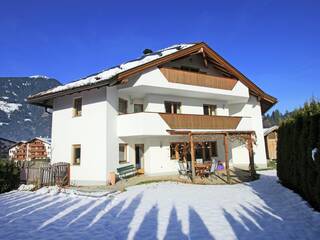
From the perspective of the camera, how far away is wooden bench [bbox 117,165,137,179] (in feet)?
56.2

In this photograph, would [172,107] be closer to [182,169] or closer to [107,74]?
[182,169]

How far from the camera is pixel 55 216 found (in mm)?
8836

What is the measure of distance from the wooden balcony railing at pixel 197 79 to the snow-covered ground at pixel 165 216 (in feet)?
30.0

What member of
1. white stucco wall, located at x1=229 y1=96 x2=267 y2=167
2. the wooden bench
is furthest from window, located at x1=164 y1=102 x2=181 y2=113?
white stucco wall, located at x1=229 y1=96 x2=267 y2=167

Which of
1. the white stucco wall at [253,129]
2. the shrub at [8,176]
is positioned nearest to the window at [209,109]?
the white stucco wall at [253,129]

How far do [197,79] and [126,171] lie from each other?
8.57 m

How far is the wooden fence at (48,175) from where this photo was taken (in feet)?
49.4

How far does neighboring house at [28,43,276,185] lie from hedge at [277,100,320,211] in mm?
5343

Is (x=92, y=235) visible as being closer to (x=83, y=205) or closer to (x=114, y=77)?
(x=83, y=205)

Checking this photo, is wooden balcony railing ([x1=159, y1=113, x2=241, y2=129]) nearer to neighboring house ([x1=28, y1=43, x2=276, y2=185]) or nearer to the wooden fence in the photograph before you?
neighboring house ([x1=28, y1=43, x2=276, y2=185])

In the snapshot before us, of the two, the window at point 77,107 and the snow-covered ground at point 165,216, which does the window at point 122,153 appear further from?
the snow-covered ground at point 165,216

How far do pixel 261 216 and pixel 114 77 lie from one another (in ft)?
36.3

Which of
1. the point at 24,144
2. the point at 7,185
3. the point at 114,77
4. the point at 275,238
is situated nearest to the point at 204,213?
the point at 275,238

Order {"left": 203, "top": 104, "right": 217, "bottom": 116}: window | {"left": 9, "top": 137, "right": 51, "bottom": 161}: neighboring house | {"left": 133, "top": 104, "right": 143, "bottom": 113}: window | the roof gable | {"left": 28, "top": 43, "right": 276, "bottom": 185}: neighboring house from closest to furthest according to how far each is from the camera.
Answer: the roof gable
{"left": 28, "top": 43, "right": 276, "bottom": 185}: neighboring house
{"left": 133, "top": 104, "right": 143, "bottom": 113}: window
{"left": 203, "top": 104, "right": 217, "bottom": 116}: window
{"left": 9, "top": 137, "right": 51, "bottom": 161}: neighboring house
